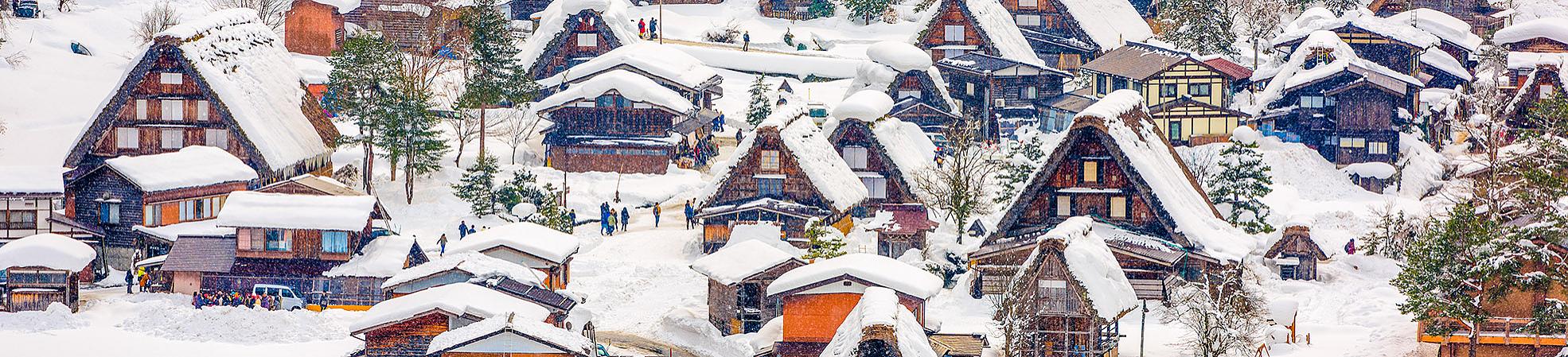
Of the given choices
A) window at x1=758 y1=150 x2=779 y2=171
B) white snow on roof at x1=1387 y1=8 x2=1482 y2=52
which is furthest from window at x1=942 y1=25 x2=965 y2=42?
window at x1=758 y1=150 x2=779 y2=171

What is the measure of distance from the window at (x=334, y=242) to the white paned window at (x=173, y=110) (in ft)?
37.2

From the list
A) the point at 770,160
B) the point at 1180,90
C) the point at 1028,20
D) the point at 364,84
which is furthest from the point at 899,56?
the point at 364,84

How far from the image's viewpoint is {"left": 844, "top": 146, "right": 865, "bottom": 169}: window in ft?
188

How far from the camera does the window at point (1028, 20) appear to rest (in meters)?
78.4

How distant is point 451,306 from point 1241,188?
2178 centimetres

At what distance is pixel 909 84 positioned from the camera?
68.1 metres

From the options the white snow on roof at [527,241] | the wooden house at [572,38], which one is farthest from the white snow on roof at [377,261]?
the wooden house at [572,38]

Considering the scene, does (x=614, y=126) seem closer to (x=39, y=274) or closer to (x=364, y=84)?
(x=364, y=84)

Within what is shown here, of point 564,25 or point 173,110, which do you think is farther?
point 564,25

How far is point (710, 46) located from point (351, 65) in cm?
2353

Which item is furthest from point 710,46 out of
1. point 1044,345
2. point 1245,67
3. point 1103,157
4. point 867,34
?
point 1044,345

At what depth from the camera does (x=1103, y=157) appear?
45.4m

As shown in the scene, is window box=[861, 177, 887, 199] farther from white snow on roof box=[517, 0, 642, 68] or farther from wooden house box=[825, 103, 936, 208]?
white snow on roof box=[517, 0, 642, 68]

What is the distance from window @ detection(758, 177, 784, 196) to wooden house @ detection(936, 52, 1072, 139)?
1728 cm
